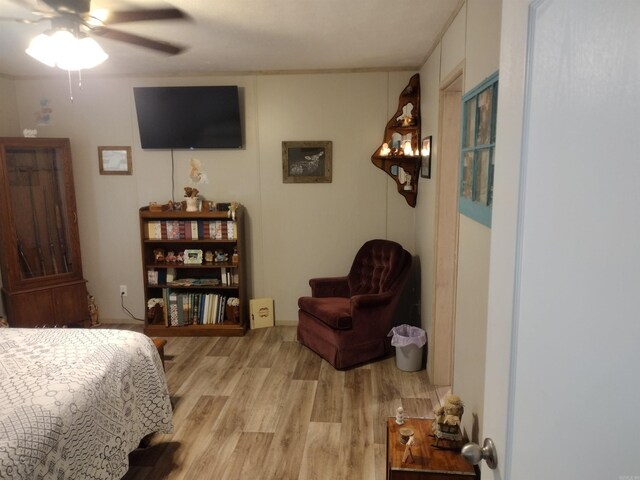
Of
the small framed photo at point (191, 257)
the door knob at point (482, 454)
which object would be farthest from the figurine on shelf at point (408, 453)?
the small framed photo at point (191, 257)

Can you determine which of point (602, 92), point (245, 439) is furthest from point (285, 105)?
point (602, 92)

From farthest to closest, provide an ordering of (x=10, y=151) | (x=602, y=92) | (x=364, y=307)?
(x=10, y=151)
(x=364, y=307)
(x=602, y=92)

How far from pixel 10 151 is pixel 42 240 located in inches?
33.5

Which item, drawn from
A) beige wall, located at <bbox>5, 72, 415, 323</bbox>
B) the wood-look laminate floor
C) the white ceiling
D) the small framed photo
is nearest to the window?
the white ceiling

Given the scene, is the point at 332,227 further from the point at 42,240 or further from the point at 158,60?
the point at 42,240

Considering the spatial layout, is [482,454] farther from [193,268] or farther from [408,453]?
[193,268]

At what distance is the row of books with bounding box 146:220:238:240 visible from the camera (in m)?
4.26

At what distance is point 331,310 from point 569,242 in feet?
9.85

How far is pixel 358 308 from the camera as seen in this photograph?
3521 millimetres

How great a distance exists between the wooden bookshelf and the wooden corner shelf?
4.99ft

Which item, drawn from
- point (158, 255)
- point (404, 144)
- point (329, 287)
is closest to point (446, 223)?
point (404, 144)

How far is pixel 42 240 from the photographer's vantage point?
165 inches

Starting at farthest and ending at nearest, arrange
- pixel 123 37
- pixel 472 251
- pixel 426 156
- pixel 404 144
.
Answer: pixel 404 144, pixel 426 156, pixel 123 37, pixel 472 251

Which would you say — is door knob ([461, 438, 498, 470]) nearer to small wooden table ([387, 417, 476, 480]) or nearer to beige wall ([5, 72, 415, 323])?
small wooden table ([387, 417, 476, 480])
